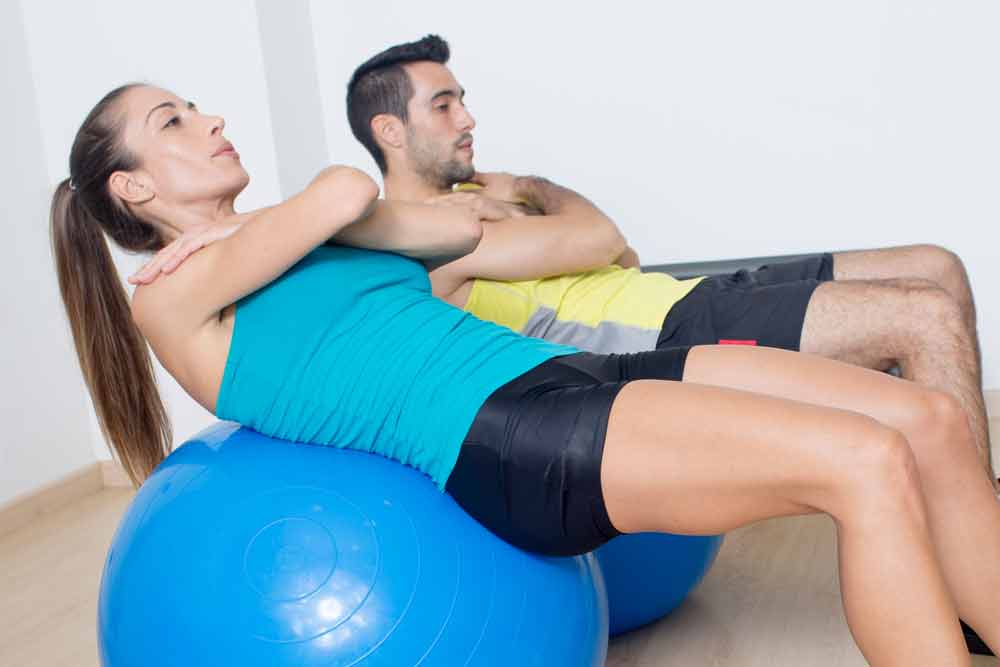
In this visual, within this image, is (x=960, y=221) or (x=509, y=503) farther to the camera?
(x=960, y=221)

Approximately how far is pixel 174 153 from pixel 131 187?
93mm

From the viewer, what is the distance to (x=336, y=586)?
1.46 meters

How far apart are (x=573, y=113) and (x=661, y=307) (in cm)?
141

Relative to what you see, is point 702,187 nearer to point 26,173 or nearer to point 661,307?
point 661,307

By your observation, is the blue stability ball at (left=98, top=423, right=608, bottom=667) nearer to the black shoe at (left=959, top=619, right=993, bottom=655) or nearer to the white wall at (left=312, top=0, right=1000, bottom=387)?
the black shoe at (left=959, top=619, right=993, bottom=655)

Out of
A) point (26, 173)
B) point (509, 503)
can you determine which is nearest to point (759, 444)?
point (509, 503)

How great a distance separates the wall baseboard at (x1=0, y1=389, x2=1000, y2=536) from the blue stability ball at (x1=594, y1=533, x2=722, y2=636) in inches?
57.6

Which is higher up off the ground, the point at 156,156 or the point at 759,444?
the point at 156,156

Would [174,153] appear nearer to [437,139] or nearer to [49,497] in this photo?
[437,139]

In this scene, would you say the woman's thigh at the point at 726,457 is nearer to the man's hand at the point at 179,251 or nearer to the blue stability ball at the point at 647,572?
the blue stability ball at the point at 647,572

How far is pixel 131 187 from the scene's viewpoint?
185 centimetres

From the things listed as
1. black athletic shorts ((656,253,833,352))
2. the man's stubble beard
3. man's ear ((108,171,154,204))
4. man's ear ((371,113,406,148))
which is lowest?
black athletic shorts ((656,253,833,352))

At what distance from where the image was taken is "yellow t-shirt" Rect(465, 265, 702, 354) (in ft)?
7.83

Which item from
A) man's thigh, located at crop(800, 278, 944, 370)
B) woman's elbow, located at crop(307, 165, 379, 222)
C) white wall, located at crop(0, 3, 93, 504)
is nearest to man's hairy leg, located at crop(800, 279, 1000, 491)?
man's thigh, located at crop(800, 278, 944, 370)
